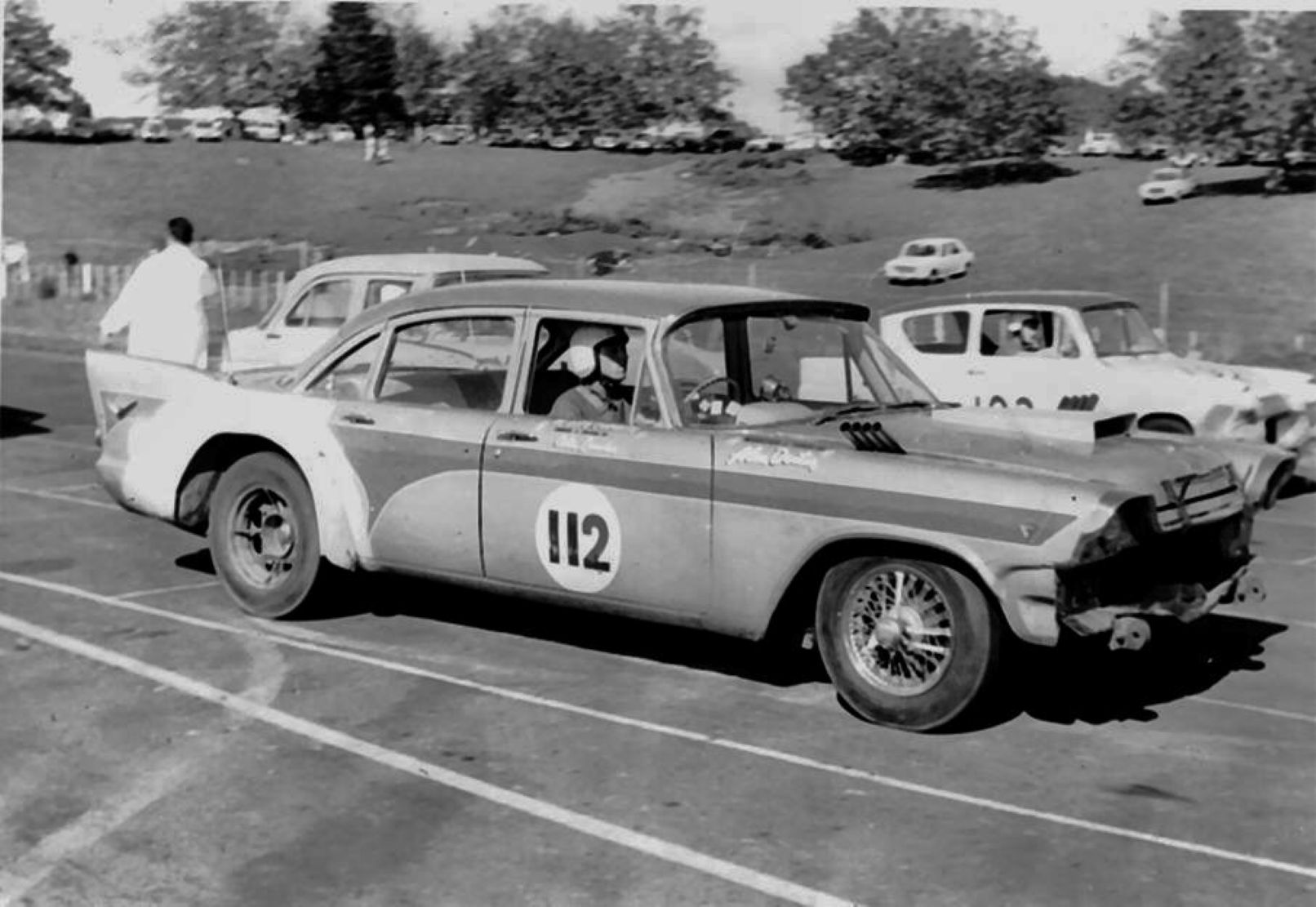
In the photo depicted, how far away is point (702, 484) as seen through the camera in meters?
6.23

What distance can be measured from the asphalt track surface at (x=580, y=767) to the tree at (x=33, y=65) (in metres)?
8.95

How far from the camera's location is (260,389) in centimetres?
769

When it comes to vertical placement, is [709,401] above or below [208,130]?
below

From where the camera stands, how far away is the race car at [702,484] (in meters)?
5.73

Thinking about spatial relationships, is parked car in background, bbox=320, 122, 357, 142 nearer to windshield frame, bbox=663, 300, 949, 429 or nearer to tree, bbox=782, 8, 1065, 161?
tree, bbox=782, 8, 1065, 161

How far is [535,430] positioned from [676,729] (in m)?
1.48

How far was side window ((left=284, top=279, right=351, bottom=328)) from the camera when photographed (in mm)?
12234

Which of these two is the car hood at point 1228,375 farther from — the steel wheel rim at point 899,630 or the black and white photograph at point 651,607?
the steel wheel rim at point 899,630

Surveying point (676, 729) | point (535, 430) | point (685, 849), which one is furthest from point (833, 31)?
point (685, 849)

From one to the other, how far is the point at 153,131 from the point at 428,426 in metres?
14.8

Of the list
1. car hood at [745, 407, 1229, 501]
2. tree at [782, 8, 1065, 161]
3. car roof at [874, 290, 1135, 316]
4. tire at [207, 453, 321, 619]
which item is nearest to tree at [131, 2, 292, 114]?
A: tree at [782, 8, 1065, 161]

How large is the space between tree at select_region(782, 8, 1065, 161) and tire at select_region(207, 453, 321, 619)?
34.7ft

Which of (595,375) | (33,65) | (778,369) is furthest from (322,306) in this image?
(33,65)

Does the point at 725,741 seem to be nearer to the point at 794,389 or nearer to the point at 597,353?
the point at 794,389
